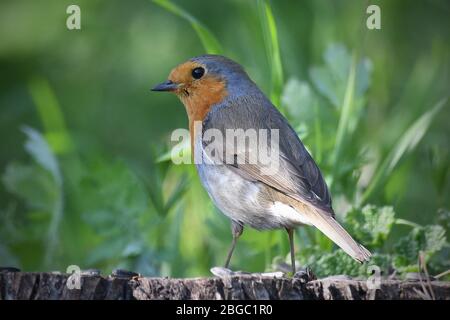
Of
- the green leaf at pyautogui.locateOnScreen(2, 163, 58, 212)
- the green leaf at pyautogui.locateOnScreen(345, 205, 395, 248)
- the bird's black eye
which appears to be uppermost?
the bird's black eye

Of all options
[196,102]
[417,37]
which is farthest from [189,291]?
[417,37]

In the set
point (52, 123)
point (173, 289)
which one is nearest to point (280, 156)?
point (173, 289)

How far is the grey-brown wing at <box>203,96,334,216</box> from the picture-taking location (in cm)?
366

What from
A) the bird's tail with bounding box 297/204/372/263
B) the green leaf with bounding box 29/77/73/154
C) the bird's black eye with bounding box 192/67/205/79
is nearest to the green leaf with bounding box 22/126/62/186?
the green leaf with bounding box 29/77/73/154

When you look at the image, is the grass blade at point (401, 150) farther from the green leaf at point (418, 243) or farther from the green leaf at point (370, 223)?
the green leaf at point (418, 243)

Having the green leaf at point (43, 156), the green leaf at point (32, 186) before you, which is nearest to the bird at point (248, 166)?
the green leaf at point (43, 156)

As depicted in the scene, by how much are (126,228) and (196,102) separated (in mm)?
741

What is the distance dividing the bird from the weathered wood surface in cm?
28

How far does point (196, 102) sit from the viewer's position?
4227mm

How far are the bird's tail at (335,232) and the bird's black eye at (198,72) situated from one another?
38.0 inches

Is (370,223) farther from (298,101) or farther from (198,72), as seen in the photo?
(198,72)

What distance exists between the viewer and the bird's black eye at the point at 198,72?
4.25 metres

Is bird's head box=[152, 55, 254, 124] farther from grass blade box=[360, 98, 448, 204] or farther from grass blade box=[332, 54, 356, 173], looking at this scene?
grass blade box=[360, 98, 448, 204]
